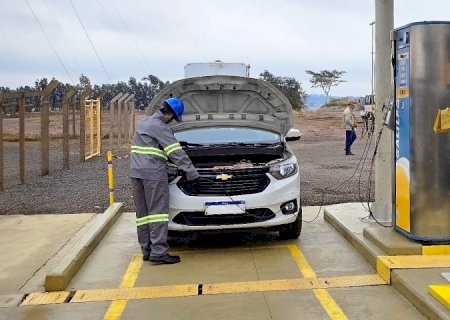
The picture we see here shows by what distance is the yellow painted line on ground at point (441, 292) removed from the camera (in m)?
4.44

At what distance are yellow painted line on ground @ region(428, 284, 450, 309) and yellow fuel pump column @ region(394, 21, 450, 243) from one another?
123 cm

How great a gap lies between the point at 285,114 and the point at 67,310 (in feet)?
15.2

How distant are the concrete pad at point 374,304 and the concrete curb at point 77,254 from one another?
106 inches

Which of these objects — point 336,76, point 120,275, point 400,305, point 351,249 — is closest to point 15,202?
point 120,275

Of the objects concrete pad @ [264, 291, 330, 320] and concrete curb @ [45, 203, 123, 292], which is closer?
concrete pad @ [264, 291, 330, 320]

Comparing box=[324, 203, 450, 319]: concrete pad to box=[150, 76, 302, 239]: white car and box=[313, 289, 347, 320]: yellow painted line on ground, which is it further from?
box=[150, 76, 302, 239]: white car

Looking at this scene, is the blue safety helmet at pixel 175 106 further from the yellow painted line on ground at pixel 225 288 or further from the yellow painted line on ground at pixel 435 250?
the yellow painted line on ground at pixel 435 250

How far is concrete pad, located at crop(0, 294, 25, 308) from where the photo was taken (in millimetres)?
5346

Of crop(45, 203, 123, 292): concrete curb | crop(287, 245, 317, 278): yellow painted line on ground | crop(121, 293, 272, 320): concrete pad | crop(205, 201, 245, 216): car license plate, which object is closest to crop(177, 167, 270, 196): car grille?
crop(205, 201, 245, 216): car license plate

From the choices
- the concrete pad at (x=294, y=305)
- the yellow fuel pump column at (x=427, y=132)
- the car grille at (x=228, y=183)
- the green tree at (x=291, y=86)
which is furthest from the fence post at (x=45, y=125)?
the green tree at (x=291, y=86)

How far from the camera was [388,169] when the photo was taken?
7258 millimetres

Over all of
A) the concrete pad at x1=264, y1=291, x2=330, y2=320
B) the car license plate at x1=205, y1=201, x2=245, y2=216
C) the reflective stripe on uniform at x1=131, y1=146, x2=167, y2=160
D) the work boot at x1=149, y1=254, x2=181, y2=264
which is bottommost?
the concrete pad at x1=264, y1=291, x2=330, y2=320

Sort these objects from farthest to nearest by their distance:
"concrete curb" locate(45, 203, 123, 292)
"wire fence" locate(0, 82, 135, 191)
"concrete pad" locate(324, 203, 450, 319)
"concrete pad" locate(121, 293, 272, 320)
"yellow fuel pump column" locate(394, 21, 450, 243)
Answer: "wire fence" locate(0, 82, 135, 191) < "yellow fuel pump column" locate(394, 21, 450, 243) < "concrete curb" locate(45, 203, 123, 292) < "concrete pad" locate(121, 293, 272, 320) < "concrete pad" locate(324, 203, 450, 319)

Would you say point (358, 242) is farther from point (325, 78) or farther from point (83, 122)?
point (325, 78)
